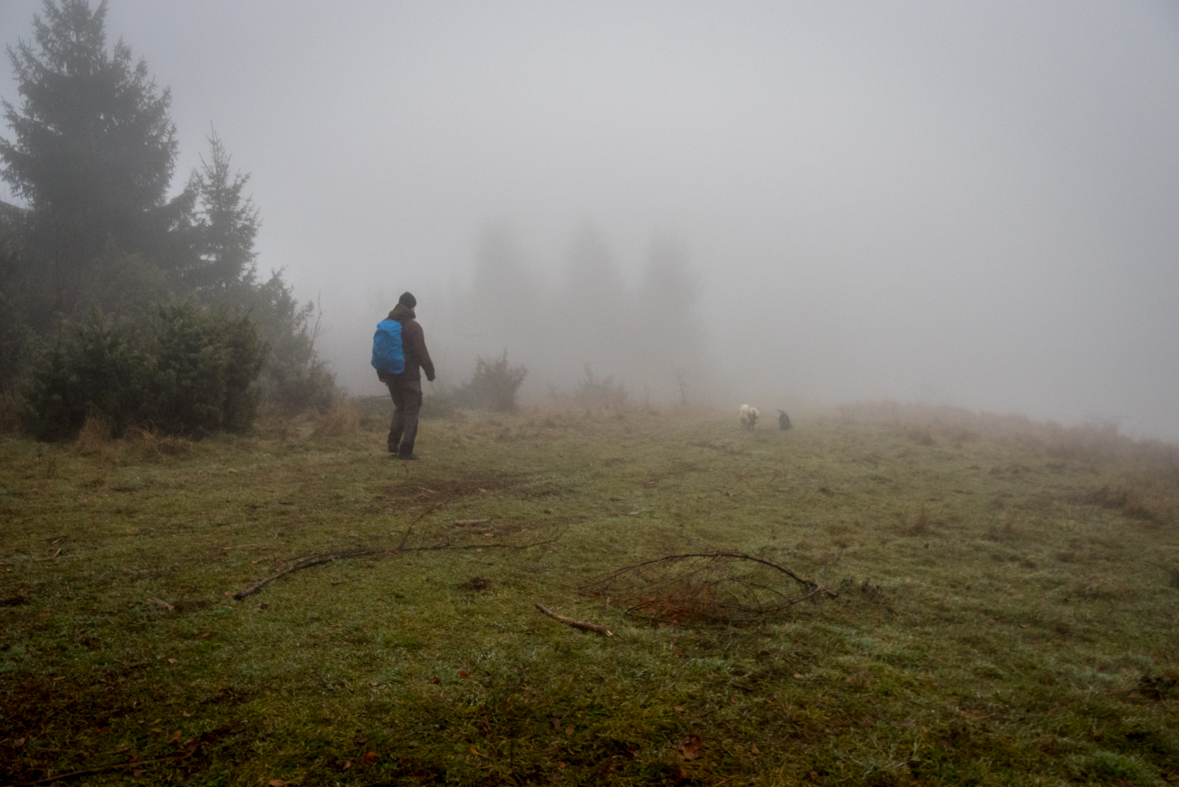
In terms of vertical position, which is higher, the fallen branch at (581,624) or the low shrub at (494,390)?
the low shrub at (494,390)

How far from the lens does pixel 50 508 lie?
4551 mm

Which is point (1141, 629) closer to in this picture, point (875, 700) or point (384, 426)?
point (875, 700)

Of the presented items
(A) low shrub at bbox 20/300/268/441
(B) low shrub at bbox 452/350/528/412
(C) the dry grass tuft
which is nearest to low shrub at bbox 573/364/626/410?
(B) low shrub at bbox 452/350/528/412

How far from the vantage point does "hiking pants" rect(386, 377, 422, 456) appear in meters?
8.08

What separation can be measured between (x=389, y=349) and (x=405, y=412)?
1.01 metres

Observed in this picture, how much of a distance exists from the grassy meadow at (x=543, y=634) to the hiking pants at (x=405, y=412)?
98 cm

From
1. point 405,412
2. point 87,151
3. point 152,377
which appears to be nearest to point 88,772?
point 405,412

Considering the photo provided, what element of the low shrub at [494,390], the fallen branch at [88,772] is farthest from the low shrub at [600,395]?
the fallen branch at [88,772]

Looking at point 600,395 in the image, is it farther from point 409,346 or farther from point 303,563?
point 303,563

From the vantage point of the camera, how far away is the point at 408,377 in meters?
8.09

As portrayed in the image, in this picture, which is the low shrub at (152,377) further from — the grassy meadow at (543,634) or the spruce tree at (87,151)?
the spruce tree at (87,151)

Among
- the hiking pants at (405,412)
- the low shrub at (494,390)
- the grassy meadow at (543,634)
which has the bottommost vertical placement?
the grassy meadow at (543,634)

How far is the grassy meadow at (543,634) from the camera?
6.49 feet

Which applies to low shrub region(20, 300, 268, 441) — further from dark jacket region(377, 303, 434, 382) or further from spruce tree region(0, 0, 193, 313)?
spruce tree region(0, 0, 193, 313)
